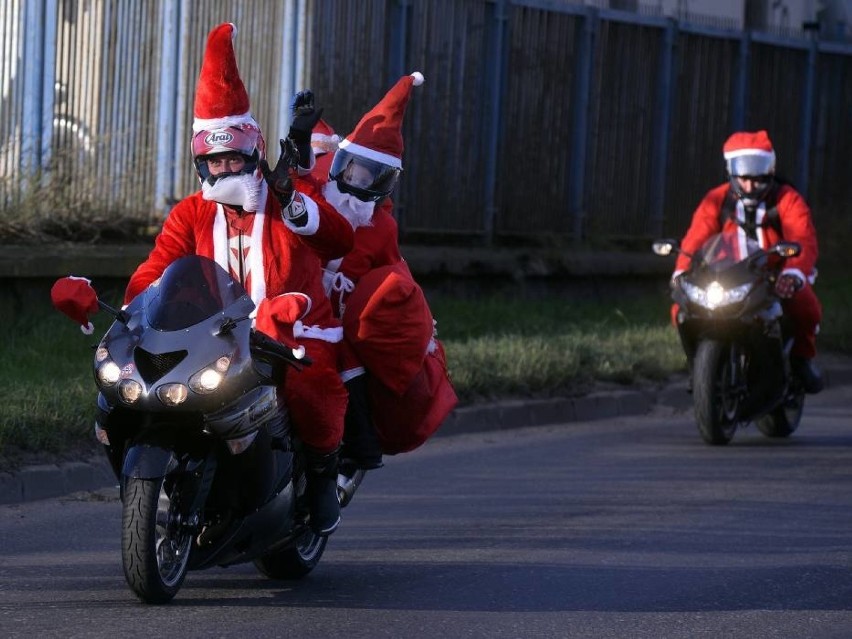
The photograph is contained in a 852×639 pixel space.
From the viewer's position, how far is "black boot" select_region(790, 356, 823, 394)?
35.0 feet

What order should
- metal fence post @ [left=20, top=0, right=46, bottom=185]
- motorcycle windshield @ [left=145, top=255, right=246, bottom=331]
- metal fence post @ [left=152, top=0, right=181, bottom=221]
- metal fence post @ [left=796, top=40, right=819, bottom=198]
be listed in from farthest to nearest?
metal fence post @ [left=796, top=40, right=819, bottom=198]
metal fence post @ [left=152, top=0, right=181, bottom=221]
metal fence post @ [left=20, top=0, right=46, bottom=185]
motorcycle windshield @ [left=145, top=255, right=246, bottom=331]

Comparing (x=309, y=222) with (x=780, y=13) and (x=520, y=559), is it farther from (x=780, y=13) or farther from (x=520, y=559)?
(x=780, y=13)

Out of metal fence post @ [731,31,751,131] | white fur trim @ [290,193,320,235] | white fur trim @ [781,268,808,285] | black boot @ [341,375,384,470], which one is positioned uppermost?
metal fence post @ [731,31,751,131]

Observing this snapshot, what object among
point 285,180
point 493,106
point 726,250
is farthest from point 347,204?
point 493,106

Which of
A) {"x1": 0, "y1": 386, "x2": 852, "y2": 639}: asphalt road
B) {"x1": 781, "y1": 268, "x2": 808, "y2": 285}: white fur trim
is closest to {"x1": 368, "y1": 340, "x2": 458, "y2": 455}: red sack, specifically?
{"x1": 0, "y1": 386, "x2": 852, "y2": 639}: asphalt road

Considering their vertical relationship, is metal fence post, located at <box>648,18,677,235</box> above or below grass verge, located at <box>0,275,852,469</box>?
above

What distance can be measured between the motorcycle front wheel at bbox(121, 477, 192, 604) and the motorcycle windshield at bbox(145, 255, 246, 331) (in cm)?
50

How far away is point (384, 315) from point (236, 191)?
731 millimetres

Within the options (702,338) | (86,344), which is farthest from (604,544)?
(86,344)

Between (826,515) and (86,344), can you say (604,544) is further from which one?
(86,344)

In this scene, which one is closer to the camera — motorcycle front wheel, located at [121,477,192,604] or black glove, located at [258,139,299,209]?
motorcycle front wheel, located at [121,477,192,604]

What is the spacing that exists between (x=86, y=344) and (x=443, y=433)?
2.33 meters

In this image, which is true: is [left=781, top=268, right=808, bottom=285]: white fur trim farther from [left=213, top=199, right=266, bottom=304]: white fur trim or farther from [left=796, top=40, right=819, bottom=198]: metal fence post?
[left=796, top=40, right=819, bottom=198]: metal fence post

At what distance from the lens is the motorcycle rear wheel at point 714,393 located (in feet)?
32.6
